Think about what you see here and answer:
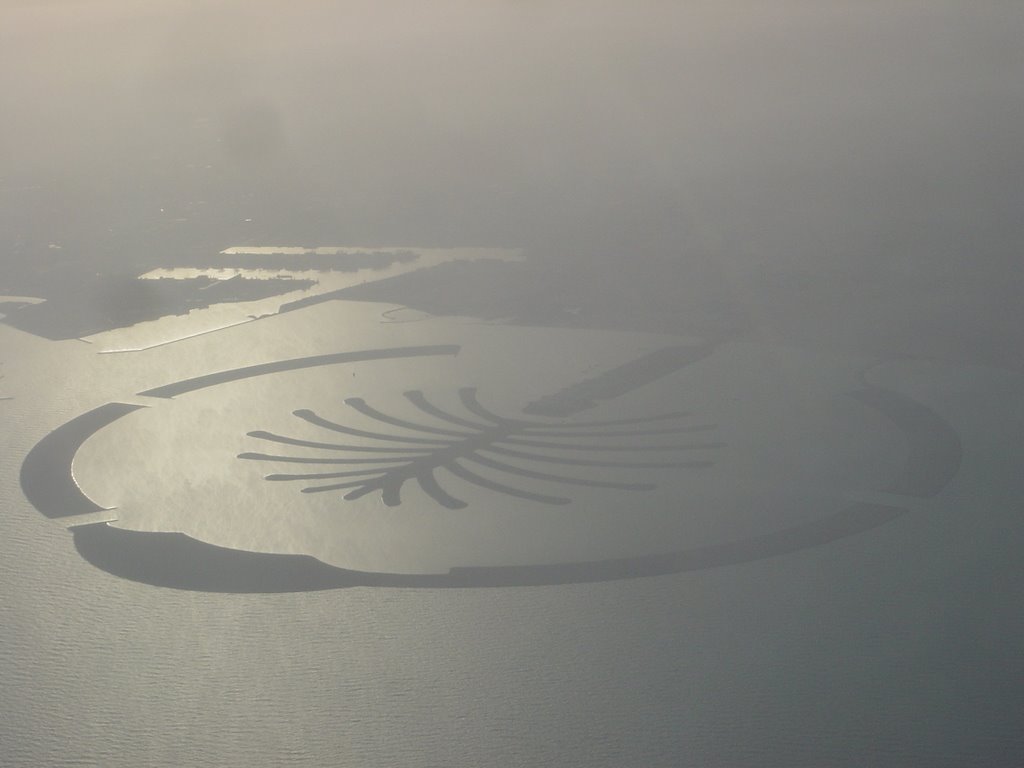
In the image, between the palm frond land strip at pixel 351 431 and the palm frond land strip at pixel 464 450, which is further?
the palm frond land strip at pixel 351 431

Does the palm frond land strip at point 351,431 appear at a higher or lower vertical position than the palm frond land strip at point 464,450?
higher

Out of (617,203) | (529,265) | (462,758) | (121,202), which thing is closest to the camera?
(462,758)

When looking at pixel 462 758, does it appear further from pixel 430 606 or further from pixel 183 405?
pixel 183 405

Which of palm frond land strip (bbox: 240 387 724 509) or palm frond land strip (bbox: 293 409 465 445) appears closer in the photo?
palm frond land strip (bbox: 240 387 724 509)

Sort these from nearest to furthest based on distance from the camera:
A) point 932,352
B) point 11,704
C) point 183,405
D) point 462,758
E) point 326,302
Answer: point 462,758
point 11,704
point 183,405
point 932,352
point 326,302

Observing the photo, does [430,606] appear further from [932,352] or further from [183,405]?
[932,352]

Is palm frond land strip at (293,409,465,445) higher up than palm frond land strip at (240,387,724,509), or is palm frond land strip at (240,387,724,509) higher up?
palm frond land strip at (293,409,465,445)

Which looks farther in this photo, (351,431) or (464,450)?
(351,431)

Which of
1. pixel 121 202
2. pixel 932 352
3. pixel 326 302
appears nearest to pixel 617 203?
pixel 326 302

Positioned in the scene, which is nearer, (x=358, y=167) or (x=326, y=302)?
(x=326, y=302)
